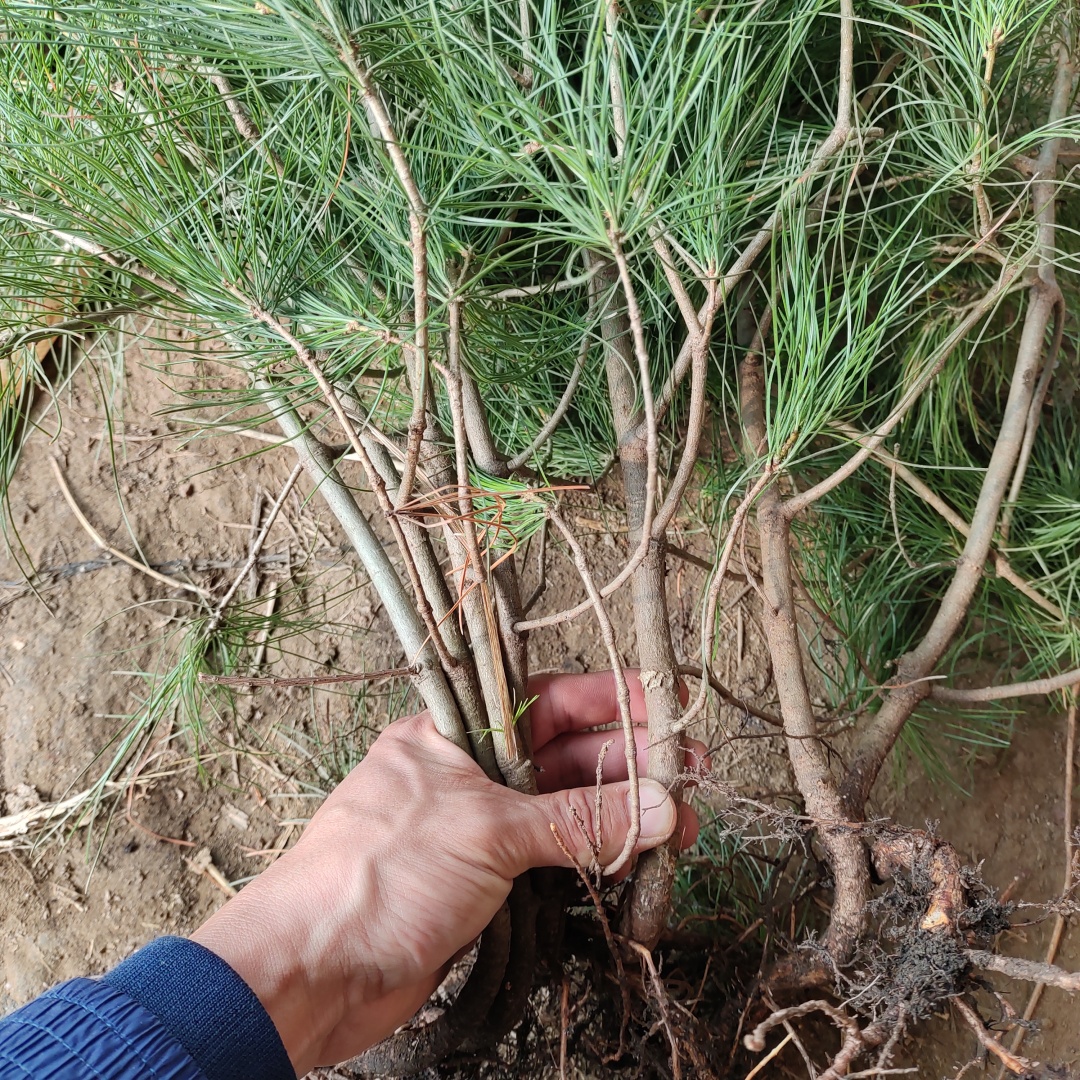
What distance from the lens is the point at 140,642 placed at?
2.78 ft

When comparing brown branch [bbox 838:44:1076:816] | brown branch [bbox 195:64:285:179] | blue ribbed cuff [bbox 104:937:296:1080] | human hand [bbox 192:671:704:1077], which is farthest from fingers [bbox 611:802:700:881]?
brown branch [bbox 195:64:285:179]

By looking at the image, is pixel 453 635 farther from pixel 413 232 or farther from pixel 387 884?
pixel 413 232

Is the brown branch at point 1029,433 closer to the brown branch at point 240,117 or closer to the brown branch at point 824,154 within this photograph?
the brown branch at point 824,154

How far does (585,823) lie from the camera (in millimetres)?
524

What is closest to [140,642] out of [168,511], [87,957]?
[168,511]

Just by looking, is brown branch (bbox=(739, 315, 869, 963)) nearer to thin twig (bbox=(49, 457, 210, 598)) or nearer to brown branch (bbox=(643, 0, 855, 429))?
brown branch (bbox=(643, 0, 855, 429))

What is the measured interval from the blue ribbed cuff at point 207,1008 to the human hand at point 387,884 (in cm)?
1

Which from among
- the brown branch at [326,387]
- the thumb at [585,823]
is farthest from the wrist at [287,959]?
the brown branch at [326,387]

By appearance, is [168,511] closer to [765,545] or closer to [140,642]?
[140,642]

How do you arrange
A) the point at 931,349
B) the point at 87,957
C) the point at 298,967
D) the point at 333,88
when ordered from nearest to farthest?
the point at 333,88
the point at 298,967
the point at 931,349
the point at 87,957

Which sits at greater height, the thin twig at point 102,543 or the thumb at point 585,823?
the thin twig at point 102,543

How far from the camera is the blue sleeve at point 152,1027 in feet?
1.29

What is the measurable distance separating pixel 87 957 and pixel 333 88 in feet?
2.53

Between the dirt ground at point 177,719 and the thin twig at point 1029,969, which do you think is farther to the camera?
the dirt ground at point 177,719
